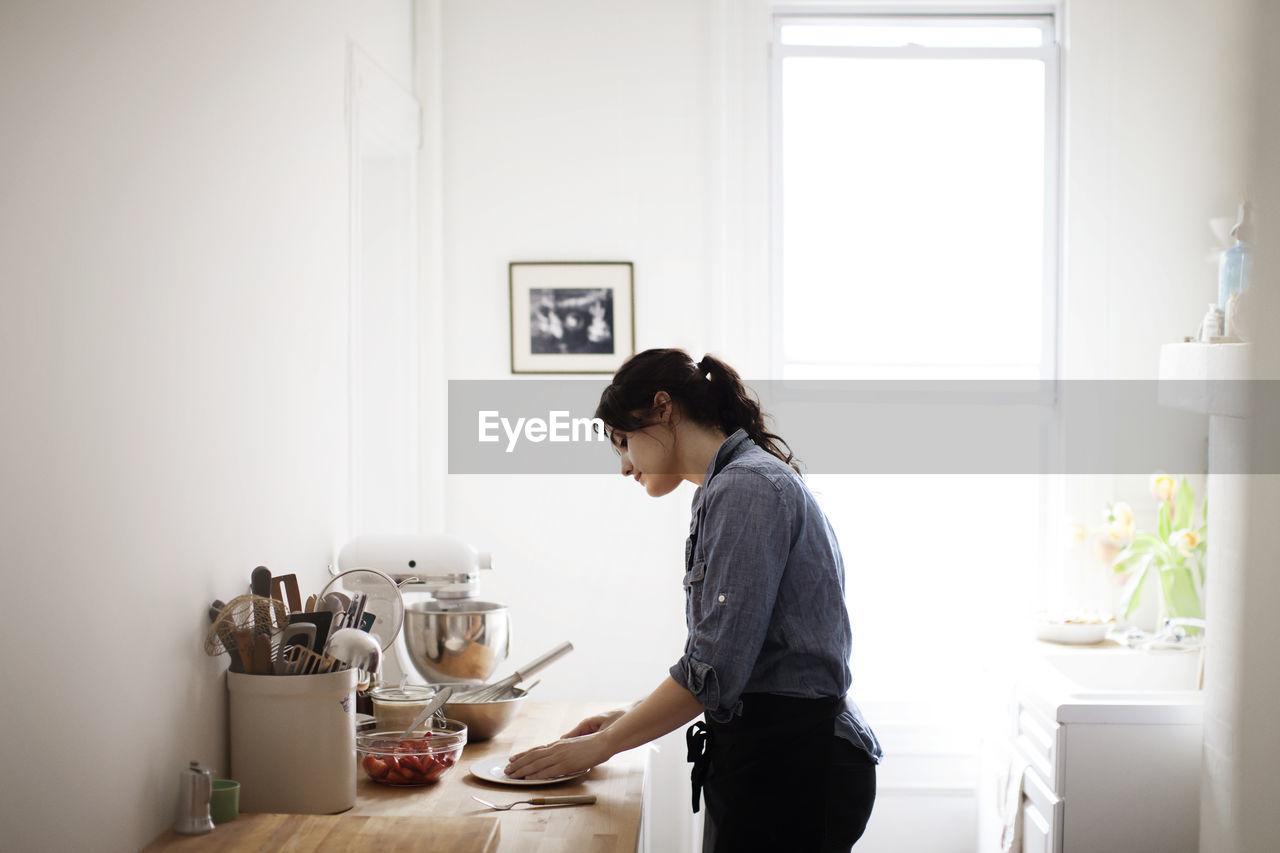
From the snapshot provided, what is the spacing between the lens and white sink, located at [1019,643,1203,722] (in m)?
2.37

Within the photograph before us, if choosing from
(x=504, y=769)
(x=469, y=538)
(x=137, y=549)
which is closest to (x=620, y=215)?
(x=469, y=538)

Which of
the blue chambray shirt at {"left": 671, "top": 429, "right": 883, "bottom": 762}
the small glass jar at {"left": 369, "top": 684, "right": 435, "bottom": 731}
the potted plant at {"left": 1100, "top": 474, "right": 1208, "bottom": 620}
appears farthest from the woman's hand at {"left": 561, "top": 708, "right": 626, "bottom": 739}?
the potted plant at {"left": 1100, "top": 474, "right": 1208, "bottom": 620}

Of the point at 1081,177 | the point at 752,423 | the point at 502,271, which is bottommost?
the point at 752,423

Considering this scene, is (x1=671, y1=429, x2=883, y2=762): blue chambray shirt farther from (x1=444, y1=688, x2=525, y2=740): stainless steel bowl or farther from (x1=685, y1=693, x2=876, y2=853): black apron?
(x1=444, y1=688, x2=525, y2=740): stainless steel bowl

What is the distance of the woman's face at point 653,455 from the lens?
175 cm

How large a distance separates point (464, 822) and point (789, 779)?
46 centimetres

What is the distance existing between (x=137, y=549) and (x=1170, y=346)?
237 centimetres

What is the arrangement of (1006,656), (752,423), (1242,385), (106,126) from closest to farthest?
(106,126), (752,423), (1242,385), (1006,656)

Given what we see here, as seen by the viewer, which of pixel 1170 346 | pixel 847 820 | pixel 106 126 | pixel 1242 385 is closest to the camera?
pixel 106 126

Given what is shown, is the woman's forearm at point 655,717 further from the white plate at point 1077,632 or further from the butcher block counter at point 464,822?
the white plate at point 1077,632

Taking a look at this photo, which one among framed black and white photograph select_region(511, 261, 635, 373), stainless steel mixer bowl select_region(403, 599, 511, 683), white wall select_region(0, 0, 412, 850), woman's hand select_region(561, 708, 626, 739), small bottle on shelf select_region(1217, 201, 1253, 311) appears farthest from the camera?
framed black and white photograph select_region(511, 261, 635, 373)

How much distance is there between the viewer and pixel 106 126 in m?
1.38

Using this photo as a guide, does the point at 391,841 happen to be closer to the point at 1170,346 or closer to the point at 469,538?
the point at 469,538

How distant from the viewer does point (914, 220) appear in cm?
322
